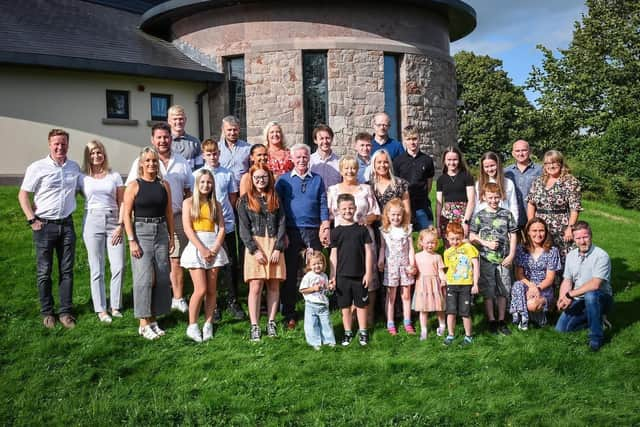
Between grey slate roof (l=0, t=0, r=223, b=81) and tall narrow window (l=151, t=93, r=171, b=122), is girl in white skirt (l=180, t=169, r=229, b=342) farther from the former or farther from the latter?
tall narrow window (l=151, t=93, r=171, b=122)

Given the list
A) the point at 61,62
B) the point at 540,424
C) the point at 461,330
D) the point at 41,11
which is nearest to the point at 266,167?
the point at 461,330

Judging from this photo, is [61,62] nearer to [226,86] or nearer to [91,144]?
[226,86]

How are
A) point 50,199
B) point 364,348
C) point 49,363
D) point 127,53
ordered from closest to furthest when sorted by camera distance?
point 49,363, point 364,348, point 50,199, point 127,53

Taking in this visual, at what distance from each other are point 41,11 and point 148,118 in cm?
414

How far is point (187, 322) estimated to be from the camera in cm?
632

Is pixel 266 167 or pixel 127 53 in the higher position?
pixel 127 53

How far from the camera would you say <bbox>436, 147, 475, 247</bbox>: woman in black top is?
21.8 ft

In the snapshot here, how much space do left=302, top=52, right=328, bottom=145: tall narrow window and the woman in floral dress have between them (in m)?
8.98

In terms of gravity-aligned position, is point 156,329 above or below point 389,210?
below

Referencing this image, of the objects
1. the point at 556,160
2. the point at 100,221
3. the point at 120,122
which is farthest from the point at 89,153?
the point at 120,122

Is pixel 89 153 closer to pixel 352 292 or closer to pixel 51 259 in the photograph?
pixel 51 259

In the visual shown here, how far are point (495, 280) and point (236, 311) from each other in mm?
2722

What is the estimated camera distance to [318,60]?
49.2 ft

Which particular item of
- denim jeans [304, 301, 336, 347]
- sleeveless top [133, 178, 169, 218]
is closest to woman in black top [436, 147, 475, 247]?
denim jeans [304, 301, 336, 347]
